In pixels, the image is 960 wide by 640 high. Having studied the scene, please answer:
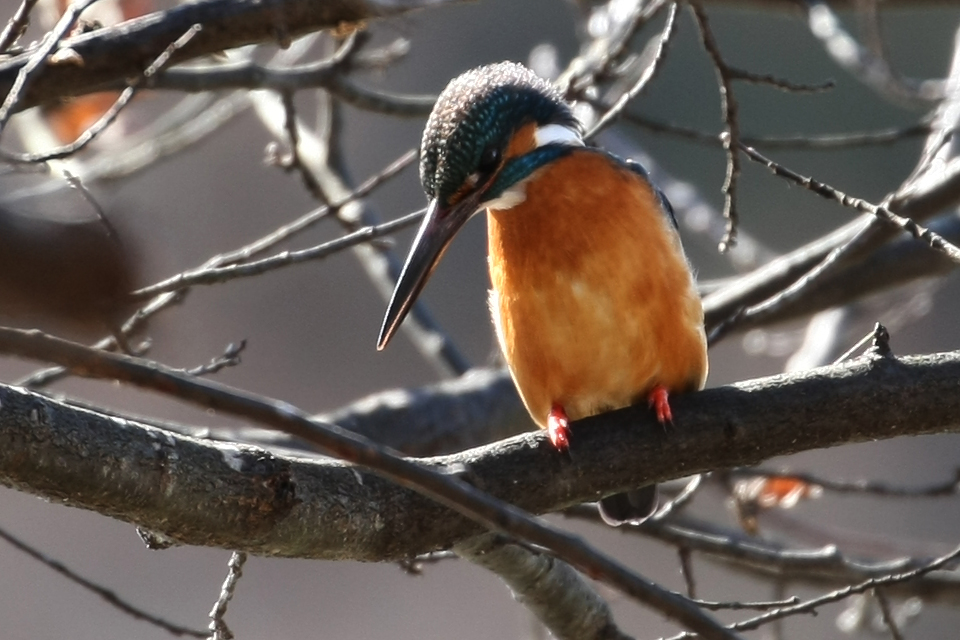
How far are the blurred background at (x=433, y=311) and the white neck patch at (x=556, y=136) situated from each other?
190cm

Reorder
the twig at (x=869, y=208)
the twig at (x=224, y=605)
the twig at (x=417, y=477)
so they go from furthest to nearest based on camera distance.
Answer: the twig at (x=869, y=208)
the twig at (x=224, y=605)
the twig at (x=417, y=477)

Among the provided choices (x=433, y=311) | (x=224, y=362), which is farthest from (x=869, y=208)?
(x=433, y=311)

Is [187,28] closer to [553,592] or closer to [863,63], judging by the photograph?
[553,592]

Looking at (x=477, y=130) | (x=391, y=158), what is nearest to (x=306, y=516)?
(x=477, y=130)

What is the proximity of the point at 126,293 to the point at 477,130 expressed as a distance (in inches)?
72.4

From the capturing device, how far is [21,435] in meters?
1.46

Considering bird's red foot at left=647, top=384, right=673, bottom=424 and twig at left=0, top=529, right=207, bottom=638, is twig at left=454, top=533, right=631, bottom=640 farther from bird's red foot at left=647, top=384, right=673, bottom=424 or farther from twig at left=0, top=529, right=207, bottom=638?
twig at left=0, top=529, right=207, bottom=638

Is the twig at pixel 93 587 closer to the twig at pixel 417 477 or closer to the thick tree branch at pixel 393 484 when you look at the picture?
the thick tree branch at pixel 393 484

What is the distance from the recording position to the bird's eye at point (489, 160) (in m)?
2.45

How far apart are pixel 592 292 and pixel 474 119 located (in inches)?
17.6

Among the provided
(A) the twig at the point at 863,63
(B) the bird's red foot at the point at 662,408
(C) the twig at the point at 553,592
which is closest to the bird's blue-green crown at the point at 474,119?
(B) the bird's red foot at the point at 662,408

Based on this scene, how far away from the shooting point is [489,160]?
247 centimetres

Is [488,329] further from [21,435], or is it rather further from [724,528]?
[21,435]

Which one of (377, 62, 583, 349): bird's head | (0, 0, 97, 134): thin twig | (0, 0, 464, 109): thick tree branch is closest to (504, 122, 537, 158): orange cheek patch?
(377, 62, 583, 349): bird's head
